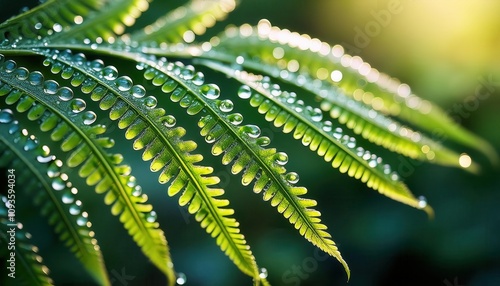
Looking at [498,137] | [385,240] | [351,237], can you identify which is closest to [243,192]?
[351,237]

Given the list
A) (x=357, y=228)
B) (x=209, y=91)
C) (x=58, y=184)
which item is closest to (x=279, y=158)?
(x=209, y=91)

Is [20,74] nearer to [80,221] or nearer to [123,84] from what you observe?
[123,84]

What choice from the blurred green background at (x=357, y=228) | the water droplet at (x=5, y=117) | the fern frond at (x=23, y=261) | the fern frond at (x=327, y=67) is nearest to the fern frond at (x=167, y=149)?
the water droplet at (x=5, y=117)

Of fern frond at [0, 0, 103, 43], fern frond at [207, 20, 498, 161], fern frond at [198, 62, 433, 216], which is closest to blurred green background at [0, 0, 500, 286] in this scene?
fern frond at [207, 20, 498, 161]

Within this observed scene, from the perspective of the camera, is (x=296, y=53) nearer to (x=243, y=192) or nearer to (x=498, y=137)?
(x=243, y=192)

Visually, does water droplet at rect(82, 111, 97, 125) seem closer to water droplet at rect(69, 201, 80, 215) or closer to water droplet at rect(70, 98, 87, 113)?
water droplet at rect(70, 98, 87, 113)

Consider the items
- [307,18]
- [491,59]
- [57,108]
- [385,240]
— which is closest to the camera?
Answer: [57,108]

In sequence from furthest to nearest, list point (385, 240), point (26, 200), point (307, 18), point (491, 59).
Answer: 1. point (307, 18)
2. point (491, 59)
3. point (385, 240)
4. point (26, 200)
